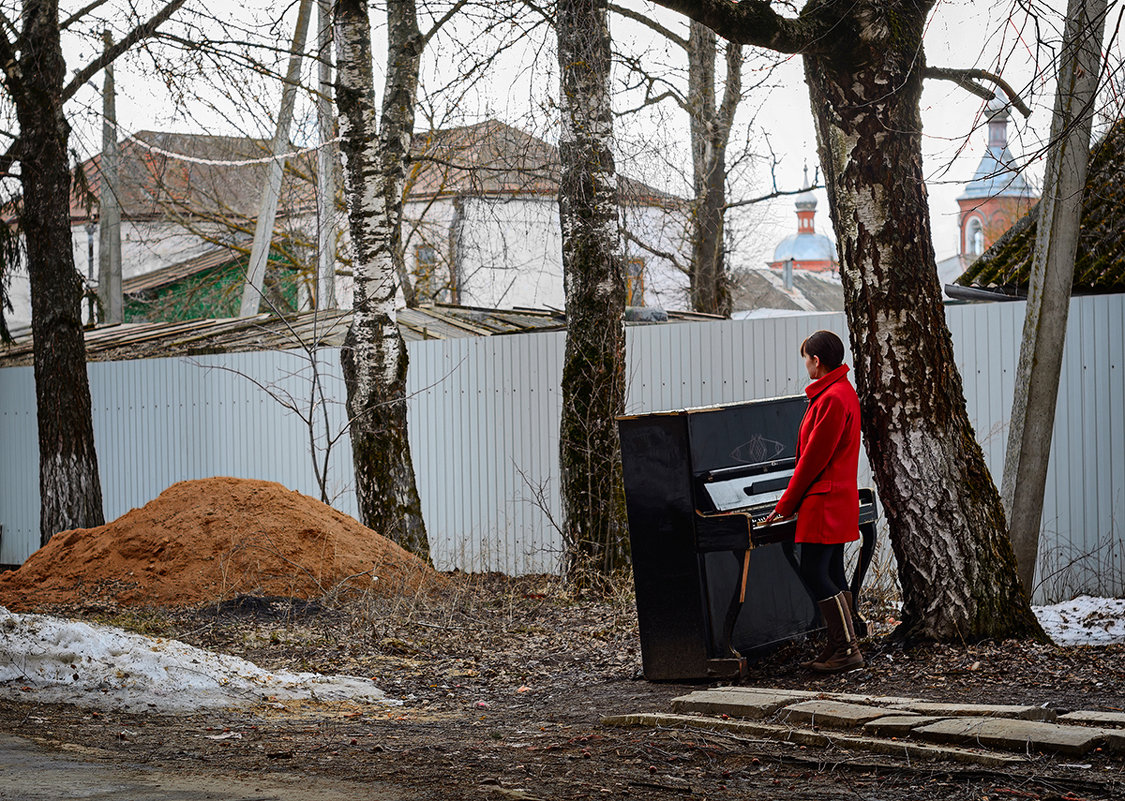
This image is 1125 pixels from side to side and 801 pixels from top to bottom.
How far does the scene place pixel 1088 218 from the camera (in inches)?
462

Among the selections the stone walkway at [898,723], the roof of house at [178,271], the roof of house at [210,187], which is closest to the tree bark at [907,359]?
the stone walkway at [898,723]

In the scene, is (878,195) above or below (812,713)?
above

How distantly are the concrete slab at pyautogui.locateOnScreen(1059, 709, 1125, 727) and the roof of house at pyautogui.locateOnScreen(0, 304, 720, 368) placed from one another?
1097 cm

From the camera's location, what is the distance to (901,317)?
23.7 ft

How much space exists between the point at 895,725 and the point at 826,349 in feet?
7.53

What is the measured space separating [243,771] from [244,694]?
6.71 feet

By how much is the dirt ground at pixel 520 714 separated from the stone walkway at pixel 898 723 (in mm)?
86

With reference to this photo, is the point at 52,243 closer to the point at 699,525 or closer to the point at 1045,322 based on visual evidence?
the point at 699,525

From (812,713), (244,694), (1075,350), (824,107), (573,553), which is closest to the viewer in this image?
(812,713)

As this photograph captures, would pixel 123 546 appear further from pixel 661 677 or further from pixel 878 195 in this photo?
pixel 878 195

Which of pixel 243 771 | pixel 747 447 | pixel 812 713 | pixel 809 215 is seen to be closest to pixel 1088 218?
pixel 747 447

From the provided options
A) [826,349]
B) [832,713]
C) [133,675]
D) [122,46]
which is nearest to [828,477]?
[826,349]

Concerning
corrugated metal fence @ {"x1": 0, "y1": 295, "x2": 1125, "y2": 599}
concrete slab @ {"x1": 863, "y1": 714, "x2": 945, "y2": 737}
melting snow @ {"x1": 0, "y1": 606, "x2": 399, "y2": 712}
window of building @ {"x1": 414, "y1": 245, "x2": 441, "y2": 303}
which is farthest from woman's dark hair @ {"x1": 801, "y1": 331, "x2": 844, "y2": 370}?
window of building @ {"x1": 414, "y1": 245, "x2": 441, "y2": 303}

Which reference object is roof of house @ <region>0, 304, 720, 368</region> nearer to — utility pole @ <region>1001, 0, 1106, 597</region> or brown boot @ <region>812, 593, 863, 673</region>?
utility pole @ <region>1001, 0, 1106, 597</region>
